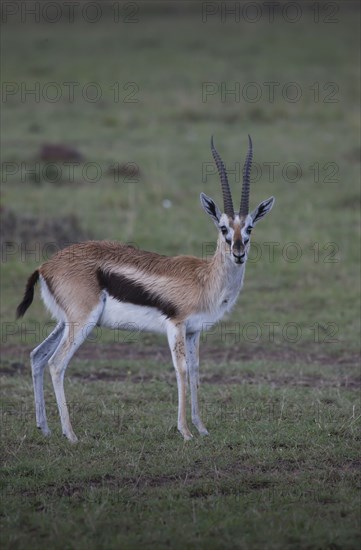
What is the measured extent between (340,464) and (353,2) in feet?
105

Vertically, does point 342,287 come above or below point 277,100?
below

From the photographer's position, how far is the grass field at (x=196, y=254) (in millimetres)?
5535

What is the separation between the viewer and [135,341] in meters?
10.3

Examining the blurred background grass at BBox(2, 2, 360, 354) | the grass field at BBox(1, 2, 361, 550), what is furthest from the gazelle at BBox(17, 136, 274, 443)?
the blurred background grass at BBox(2, 2, 360, 354)

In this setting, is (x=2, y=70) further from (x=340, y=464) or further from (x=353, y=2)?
(x=340, y=464)

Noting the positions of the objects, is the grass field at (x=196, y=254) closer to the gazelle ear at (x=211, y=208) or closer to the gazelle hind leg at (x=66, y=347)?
the gazelle hind leg at (x=66, y=347)

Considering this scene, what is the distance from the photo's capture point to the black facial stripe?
23.9 feet

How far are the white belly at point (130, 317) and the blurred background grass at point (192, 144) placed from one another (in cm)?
292

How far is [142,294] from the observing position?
287 inches

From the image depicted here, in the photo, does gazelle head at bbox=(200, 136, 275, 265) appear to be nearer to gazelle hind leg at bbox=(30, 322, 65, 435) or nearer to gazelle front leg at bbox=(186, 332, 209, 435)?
gazelle front leg at bbox=(186, 332, 209, 435)

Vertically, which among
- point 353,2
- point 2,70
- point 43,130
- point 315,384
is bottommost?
point 315,384

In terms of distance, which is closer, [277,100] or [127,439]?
[127,439]

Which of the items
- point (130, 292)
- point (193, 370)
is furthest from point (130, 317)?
point (193, 370)

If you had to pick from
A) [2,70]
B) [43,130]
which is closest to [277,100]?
[43,130]
